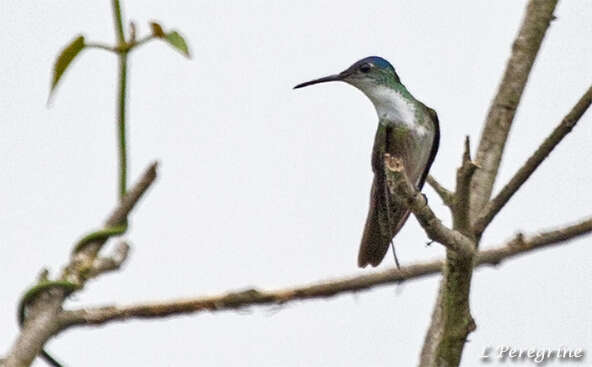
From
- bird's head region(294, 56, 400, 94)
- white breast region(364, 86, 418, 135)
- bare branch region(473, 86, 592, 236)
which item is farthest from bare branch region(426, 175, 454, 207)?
bird's head region(294, 56, 400, 94)

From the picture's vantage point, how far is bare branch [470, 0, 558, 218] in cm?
514

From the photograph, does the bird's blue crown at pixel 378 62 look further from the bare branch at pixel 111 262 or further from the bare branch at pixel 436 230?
the bare branch at pixel 111 262

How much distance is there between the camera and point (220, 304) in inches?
73.0

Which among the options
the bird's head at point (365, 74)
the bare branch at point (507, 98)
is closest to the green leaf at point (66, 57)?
the bare branch at point (507, 98)

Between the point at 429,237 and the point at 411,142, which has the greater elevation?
the point at 429,237

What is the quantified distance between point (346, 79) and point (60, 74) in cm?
572

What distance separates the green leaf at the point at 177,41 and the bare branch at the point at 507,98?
2.97m

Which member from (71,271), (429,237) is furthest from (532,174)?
(71,271)

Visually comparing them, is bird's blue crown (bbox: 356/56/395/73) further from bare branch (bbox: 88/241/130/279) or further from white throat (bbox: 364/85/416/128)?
bare branch (bbox: 88/241/130/279)

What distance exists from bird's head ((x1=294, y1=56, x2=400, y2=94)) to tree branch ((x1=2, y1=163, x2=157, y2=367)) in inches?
228

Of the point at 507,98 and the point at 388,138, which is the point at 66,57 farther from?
the point at 388,138

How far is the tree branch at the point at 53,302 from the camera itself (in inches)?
57.3

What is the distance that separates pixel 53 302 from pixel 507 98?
4.18m

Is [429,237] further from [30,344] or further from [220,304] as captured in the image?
[30,344]
